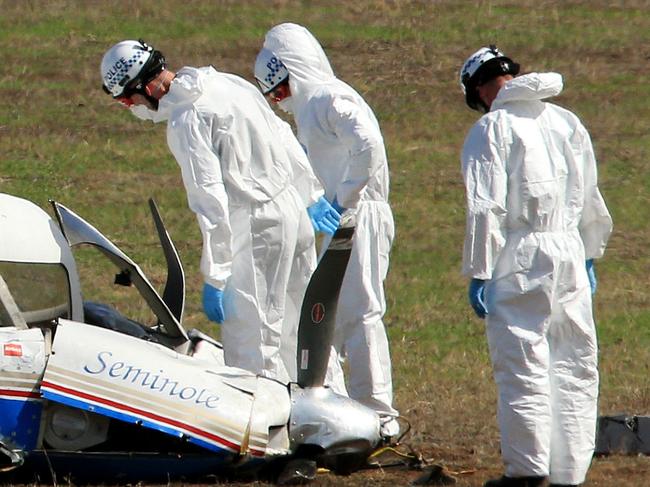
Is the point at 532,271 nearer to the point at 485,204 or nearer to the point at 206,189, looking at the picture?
the point at 485,204

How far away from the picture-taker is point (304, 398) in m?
9.45

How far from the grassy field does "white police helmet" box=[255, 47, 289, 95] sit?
2.23m

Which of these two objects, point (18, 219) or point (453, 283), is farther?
point (453, 283)

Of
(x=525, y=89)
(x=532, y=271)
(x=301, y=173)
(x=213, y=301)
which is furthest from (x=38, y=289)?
(x=525, y=89)

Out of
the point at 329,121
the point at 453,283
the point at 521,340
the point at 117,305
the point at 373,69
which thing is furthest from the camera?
the point at 373,69

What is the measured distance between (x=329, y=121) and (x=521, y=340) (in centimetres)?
222

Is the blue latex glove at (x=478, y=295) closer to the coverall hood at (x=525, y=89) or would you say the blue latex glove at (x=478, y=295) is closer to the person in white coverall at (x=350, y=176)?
the coverall hood at (x=525, y=89)

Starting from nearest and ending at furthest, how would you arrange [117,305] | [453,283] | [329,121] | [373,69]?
[329,121] < [117,305] < [453,283] < [373,69]

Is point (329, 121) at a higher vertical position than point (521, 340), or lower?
higher

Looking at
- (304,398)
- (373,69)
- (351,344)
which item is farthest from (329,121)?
(373,69)

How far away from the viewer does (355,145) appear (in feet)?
35.1

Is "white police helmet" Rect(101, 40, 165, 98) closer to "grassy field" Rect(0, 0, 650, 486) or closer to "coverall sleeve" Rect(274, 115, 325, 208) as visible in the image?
"coverall sleeve" Rect(274, 115, 325, 208)

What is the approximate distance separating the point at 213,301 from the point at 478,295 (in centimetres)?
160

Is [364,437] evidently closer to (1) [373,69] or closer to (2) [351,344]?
(2) [351,344]
